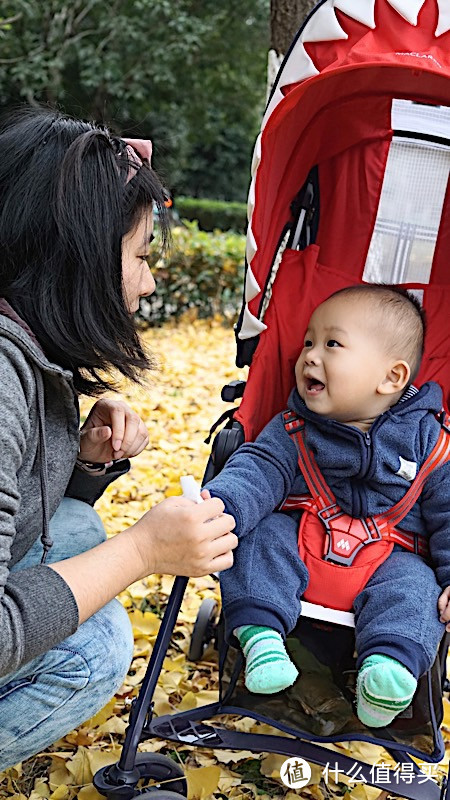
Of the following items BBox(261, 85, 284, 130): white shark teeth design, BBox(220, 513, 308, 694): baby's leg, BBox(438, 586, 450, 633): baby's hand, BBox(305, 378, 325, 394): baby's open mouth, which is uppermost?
BBox(261, 85, 284, 130): white shark teeth design

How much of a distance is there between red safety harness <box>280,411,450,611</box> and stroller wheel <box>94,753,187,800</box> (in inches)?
19.7

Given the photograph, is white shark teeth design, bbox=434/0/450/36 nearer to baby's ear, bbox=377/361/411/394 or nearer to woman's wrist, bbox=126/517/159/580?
baby's ear, bbox=377/361/411/394

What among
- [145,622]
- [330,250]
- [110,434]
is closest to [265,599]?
[110,434]

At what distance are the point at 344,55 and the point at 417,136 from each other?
505 millimetres

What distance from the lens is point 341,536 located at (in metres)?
1.98

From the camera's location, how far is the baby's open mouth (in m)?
2.12

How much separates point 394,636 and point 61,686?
667 millimetres

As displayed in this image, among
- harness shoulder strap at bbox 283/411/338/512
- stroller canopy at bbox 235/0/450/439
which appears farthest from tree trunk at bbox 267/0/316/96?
harness shoulder strap at bbox 283/411/338/512

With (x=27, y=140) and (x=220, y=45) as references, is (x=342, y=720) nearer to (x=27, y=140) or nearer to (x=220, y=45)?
(x=27, y=140)

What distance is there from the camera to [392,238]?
2453 millimetres

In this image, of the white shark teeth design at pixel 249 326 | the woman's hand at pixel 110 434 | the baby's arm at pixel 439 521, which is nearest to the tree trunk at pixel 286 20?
the white shark teeth design at pixel 249 326

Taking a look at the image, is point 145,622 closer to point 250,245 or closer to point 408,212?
point 250,245

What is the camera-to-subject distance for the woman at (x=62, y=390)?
144 centimetres

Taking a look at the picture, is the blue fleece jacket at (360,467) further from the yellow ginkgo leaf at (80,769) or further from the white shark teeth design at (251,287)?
the yellow ginkgo leaf at (80,769)
